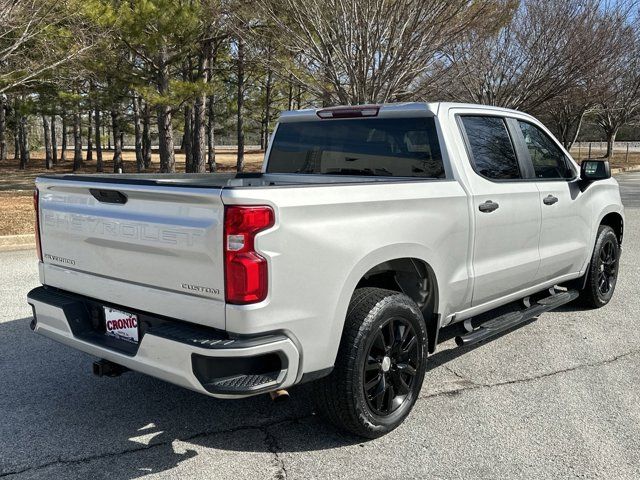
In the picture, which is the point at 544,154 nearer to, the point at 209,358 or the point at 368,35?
the point at 209,358

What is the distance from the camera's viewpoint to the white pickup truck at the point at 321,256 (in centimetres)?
278

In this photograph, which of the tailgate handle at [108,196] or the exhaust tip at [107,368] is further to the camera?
the exhaust tip at [107,368]

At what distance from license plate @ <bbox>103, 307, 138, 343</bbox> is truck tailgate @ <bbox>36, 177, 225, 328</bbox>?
64 mm

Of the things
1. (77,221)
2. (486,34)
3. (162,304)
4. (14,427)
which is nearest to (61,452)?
(14,427)

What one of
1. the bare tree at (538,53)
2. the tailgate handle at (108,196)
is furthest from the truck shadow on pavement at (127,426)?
the bare tree at (538,53)

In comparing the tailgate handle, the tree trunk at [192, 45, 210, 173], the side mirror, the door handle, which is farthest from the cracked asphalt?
the tree trunk at [192, 45, 210, 173]

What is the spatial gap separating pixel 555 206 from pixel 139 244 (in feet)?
11.2

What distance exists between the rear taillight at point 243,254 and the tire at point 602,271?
415 centimetres

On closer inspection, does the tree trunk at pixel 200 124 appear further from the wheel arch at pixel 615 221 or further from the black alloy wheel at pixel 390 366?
the black alloy wheel at pixel 390 366

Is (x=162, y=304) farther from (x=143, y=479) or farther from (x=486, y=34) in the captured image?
(x=486, y=34)

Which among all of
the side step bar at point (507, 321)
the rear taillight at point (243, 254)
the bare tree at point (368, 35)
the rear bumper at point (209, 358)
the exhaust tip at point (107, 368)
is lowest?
the side step bar at point (507, 321)

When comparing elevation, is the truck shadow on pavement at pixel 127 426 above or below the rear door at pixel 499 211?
below

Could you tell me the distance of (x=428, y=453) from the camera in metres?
3.28

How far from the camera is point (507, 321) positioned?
14.4ft
